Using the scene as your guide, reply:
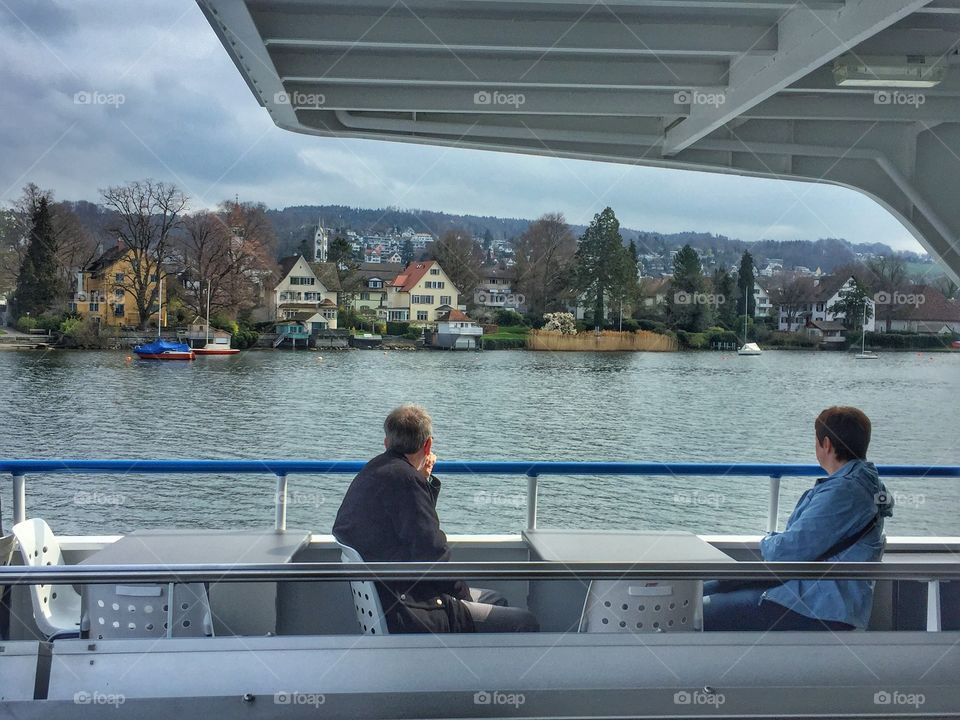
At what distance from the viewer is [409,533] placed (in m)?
1.88

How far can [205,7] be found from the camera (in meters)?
2.31

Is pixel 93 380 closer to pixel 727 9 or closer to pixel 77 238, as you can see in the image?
pixel 77 238

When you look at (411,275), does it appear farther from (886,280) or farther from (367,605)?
(367,605)

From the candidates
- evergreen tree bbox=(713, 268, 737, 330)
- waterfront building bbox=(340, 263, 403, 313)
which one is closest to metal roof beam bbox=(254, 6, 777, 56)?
waterfront building bbox=(340, 263, 403, 313)

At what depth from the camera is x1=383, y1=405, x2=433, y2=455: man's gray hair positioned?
202cm

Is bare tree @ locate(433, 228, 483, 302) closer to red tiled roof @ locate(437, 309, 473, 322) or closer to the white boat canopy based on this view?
red tiled roof @ locate(437, 309, 473, 322)

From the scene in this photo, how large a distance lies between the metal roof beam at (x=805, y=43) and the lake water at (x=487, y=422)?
13.3 meters

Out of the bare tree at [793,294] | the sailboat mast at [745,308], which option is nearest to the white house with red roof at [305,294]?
the sailboat mast at [745,308]

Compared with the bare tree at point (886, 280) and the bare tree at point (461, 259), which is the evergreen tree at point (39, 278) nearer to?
the bare tree at point (461, 259)

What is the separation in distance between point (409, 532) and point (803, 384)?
28.0 meters

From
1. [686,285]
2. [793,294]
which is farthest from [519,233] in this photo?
[793,294]

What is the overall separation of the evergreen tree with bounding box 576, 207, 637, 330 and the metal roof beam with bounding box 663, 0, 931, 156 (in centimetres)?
1649

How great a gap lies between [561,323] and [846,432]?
60.5 ft

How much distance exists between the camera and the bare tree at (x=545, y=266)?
63.1 ft
